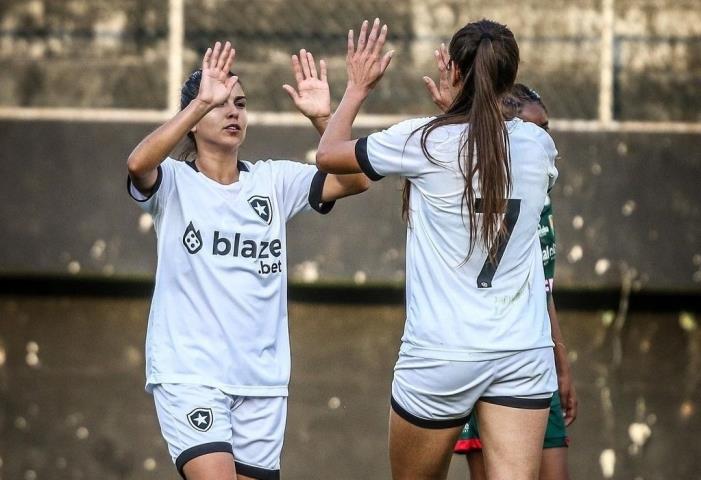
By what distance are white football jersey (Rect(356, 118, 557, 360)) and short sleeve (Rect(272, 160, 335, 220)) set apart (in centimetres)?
69

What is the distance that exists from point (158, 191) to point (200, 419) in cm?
82

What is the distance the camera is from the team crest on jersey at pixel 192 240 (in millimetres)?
4254

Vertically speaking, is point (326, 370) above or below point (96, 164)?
below

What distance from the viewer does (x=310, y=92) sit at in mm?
4461

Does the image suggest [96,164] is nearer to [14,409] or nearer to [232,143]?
[14,409]

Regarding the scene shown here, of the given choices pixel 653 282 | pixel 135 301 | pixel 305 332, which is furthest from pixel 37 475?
pixel 653 282

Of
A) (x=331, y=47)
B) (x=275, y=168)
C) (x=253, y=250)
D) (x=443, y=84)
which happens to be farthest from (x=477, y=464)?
(x=331, y=47)

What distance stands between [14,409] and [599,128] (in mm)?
3546

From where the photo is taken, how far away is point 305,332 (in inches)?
260

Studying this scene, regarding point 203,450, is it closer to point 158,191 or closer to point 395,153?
point 158,191

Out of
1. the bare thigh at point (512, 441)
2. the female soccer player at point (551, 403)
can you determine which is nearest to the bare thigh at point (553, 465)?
the female soccer player at point (551, 403)

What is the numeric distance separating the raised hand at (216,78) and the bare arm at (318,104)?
0.80 feet

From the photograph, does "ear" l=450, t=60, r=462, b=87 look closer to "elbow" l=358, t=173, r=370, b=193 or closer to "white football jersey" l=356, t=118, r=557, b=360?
"white football jersey" l=356, t=118, r=557, b=360

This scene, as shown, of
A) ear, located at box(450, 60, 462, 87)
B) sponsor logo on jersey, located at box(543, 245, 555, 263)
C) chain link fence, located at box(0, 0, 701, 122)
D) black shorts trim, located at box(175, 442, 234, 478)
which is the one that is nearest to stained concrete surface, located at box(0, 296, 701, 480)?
chain link fence, located at box(0, 0, 701, 122)
